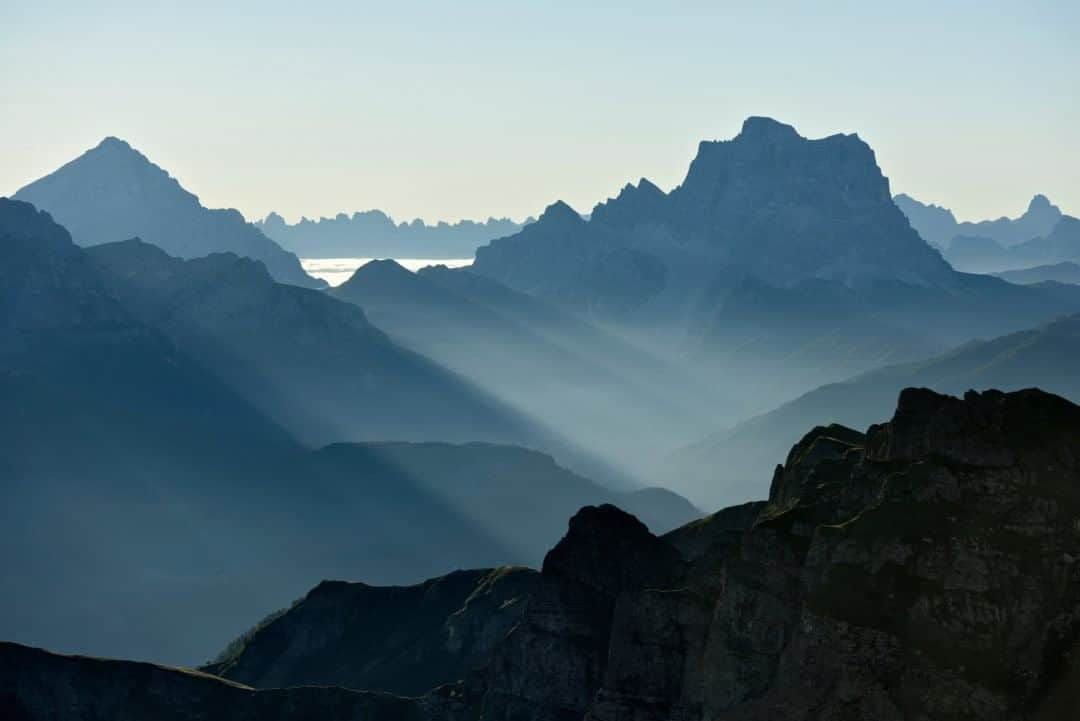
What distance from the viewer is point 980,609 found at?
4968 inches

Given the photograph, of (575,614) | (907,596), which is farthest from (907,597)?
(575,614)

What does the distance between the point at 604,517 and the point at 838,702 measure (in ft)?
247

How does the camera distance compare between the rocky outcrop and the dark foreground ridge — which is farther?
the rocky outcrop

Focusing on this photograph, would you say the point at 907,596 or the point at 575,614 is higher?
the point at 575,614

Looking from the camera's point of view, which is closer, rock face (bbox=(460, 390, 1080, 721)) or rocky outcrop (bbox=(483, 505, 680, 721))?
rock face (bbox=(460, 390, 1080, 721))

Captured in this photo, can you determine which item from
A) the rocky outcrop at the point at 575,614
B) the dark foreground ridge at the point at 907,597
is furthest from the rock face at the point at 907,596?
the rocky outcrop at the point at 575,614

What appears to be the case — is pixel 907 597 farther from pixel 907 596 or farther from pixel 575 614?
pixel 575 614

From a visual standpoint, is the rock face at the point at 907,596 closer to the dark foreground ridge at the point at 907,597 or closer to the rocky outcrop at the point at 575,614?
the dark foreground ridge at the point at 907,597

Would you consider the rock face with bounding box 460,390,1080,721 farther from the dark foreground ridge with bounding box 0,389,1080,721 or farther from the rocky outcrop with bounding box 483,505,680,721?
the rocky outcrop with bounding box 483,505,680,721

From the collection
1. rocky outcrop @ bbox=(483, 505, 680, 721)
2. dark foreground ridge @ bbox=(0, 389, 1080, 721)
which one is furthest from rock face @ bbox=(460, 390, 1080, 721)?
rocky outcrop @ bbox=(483, 505, 680, 721)

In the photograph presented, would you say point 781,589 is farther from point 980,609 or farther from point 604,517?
point 604,517

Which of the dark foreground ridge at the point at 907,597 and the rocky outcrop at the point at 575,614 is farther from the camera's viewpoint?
the rocky outcrop at the point at 575,614

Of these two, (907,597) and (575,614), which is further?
(575,614)

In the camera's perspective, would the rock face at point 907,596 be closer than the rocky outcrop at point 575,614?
Yes
